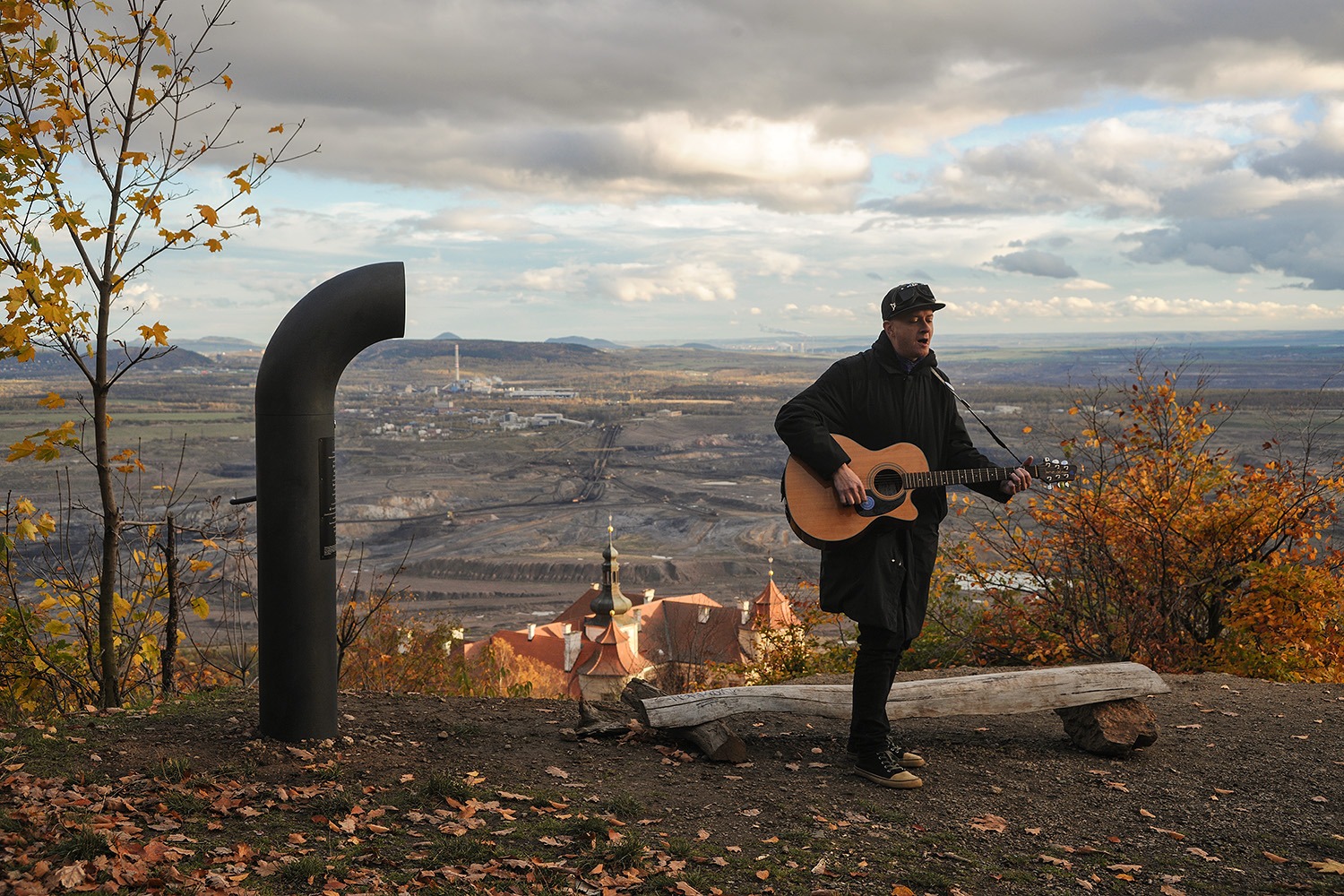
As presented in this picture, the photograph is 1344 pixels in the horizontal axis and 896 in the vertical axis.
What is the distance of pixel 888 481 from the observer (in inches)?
193

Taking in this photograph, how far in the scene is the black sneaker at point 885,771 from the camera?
193 inches

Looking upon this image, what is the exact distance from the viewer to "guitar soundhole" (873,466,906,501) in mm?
4867

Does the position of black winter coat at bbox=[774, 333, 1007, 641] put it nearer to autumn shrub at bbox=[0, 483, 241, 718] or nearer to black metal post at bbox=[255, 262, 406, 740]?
black metal post at bbox=[255, 262, 406, 740]

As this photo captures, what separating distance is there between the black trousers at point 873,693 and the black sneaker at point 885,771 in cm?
4

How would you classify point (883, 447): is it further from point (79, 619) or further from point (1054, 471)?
point (79, 619)

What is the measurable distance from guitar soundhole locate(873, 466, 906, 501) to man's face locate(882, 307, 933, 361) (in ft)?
1.89

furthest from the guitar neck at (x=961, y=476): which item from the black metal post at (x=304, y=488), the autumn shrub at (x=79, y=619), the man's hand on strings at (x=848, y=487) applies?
the autumn shrub at (x=79, y=619)

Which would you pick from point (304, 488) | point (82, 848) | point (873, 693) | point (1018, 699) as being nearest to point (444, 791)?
point (82, 848)

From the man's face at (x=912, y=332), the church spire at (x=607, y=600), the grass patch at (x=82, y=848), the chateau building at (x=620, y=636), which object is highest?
the man's face at (x=912, y=332)

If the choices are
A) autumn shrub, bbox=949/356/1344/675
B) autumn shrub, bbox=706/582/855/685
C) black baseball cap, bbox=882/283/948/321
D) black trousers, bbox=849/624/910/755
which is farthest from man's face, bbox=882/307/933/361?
autumn shrub, bbox=706/582/855/685

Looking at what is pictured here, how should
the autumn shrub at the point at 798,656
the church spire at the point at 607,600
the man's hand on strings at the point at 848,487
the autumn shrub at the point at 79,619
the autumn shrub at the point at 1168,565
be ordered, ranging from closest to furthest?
the man's hand on strings at the point at 848,487 → the autumn shrub at the point at 79,619 → the autumn shrub at the point at 1168,565 → the autumn shrub at the point at 798,656 → the church spire at the point at 607,600

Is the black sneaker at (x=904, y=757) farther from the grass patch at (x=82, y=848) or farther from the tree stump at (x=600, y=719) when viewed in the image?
the grass patch at (x=82, y=848)

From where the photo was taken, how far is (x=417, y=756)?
5.09m

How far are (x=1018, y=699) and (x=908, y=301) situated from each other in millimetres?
2419
